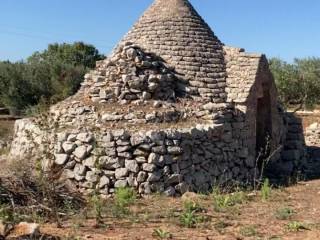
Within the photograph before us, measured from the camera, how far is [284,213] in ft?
22.9

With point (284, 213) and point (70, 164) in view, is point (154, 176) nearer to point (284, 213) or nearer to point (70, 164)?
point (70, 164)

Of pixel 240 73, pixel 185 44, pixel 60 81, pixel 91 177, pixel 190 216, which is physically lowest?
pixel 190 216

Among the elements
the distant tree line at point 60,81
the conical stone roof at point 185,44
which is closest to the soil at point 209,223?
the conical stone roof at point 185,44

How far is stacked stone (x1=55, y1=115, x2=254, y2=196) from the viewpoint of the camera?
8.46m

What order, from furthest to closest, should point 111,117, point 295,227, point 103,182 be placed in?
point 111,117 < point 103,182 < point 295,227

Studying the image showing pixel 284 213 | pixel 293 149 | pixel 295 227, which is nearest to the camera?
pixel 295 227

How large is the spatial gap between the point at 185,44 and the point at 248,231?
6172 mm

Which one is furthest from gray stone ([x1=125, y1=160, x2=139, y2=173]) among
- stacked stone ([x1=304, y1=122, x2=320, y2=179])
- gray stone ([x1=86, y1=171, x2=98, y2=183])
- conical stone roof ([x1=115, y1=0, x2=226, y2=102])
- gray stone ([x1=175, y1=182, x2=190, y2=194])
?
stacked stone ([x1=304, y1=122, x2=320, y2=179])

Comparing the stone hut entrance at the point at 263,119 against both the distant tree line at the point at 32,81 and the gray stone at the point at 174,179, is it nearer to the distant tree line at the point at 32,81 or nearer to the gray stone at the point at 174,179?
Result: the gray stone at the point at 174,179

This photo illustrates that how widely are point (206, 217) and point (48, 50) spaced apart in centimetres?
3580

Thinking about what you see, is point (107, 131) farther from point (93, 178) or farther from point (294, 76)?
point (294, 76)

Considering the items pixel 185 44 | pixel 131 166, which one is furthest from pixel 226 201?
pixel 185 44

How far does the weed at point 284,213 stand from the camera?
6785mm

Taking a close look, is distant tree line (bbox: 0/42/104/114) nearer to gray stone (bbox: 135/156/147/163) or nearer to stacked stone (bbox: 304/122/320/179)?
stacked stone (bbox: 304/122/320/179)
